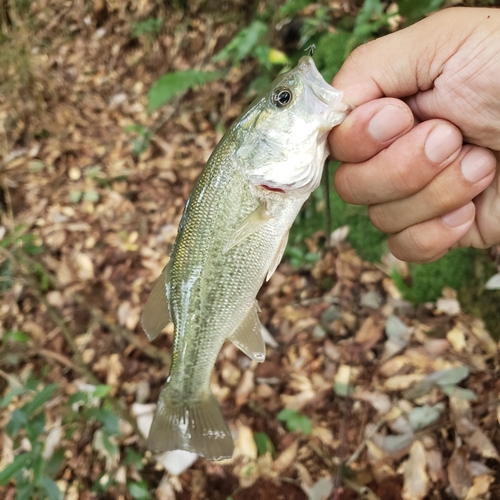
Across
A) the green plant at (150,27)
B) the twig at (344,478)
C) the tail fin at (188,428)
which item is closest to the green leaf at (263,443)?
the twig at (344,478)

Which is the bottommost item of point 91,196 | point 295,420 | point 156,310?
point 295,420

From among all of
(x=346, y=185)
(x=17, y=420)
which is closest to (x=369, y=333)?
(x=346, y=185)

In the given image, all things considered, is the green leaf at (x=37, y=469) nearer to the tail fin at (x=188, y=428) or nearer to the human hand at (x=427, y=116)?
the tail fin at (x=188, y=428)

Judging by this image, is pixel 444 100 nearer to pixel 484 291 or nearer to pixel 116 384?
pixel 484 291

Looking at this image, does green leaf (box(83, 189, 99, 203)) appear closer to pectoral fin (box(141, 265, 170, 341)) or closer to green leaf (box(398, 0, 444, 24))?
pectoral fin (box(141, 265, 170, 341))

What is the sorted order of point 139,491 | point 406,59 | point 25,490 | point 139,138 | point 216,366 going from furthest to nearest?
point 139,138 < point 216,366 < point 139,491 < point 25,490 < point 406,59

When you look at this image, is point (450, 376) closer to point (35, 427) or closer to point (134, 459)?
point (134, 459)
